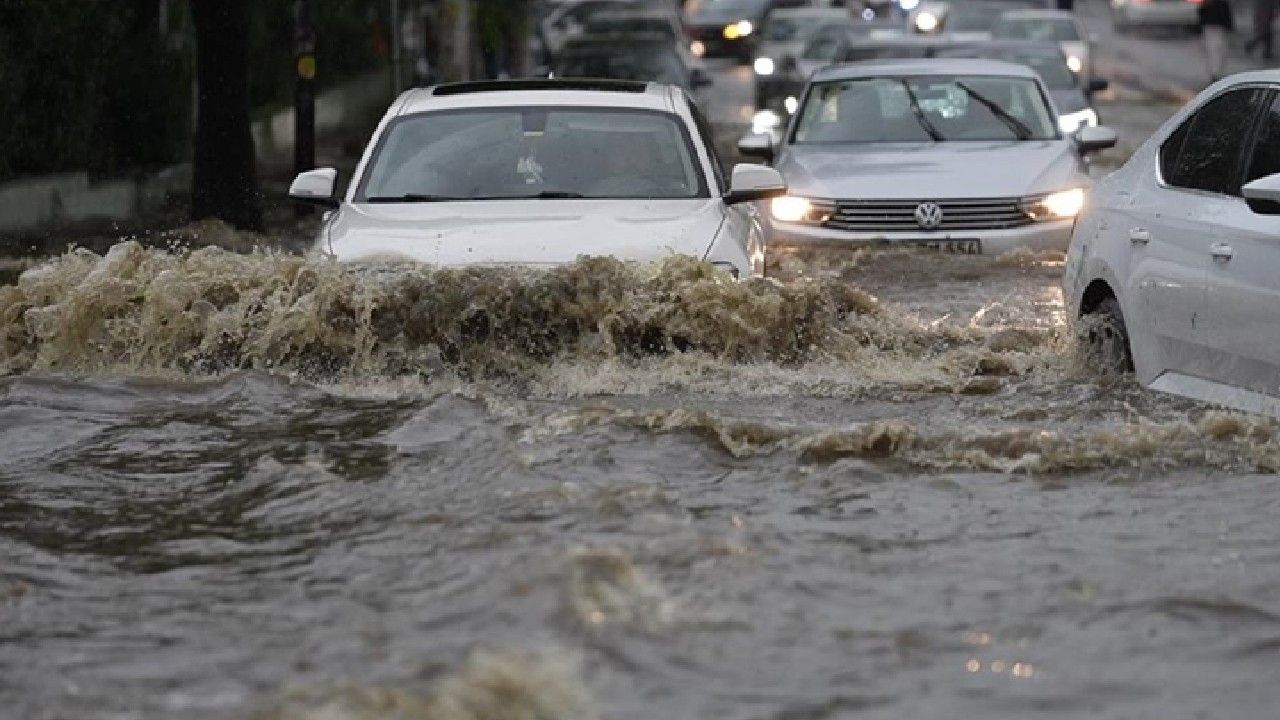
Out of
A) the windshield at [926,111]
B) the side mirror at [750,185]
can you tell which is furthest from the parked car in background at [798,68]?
the side mirror at [750,185]

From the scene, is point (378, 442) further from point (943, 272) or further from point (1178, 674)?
point (943, 272)

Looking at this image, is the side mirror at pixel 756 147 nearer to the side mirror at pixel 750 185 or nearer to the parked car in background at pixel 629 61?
the side mirror at pixel 750 185

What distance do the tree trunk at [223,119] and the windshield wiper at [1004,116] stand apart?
6.06 m

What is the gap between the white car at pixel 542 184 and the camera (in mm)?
11328

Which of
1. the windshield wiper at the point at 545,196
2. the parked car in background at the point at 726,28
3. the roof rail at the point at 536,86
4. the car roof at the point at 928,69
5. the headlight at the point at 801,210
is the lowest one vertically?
the parked car in background at the point at 726,28

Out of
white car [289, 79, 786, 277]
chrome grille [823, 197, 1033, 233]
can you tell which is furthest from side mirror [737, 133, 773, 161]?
white car [289, 79, 786, 277]

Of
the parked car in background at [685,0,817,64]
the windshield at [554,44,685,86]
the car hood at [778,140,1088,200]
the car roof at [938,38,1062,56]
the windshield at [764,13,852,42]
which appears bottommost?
the parked car in background at [685,0,817,64]

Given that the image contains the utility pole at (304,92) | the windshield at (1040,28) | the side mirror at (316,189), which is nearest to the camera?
the side mirror at (316,189)

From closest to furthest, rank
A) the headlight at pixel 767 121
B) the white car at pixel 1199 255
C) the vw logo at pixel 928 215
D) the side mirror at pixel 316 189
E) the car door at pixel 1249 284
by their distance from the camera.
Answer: the car door at pixel 1249 284 → the white car at pixel 1199 255 → the side mirror at pixel 316 189 → the vw logo at pixel 928 215 → the headlight at pixel 767 121

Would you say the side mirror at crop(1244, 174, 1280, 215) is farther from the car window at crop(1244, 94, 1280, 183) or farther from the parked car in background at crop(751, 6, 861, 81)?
the parked car in background at crop(751, 6, 861, 81)

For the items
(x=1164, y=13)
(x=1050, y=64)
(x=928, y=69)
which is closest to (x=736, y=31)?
(x=1164, y=13)

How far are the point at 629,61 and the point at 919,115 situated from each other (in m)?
13.4

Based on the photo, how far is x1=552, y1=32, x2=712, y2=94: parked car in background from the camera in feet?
100

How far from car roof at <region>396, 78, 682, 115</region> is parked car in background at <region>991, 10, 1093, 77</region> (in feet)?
87.4
